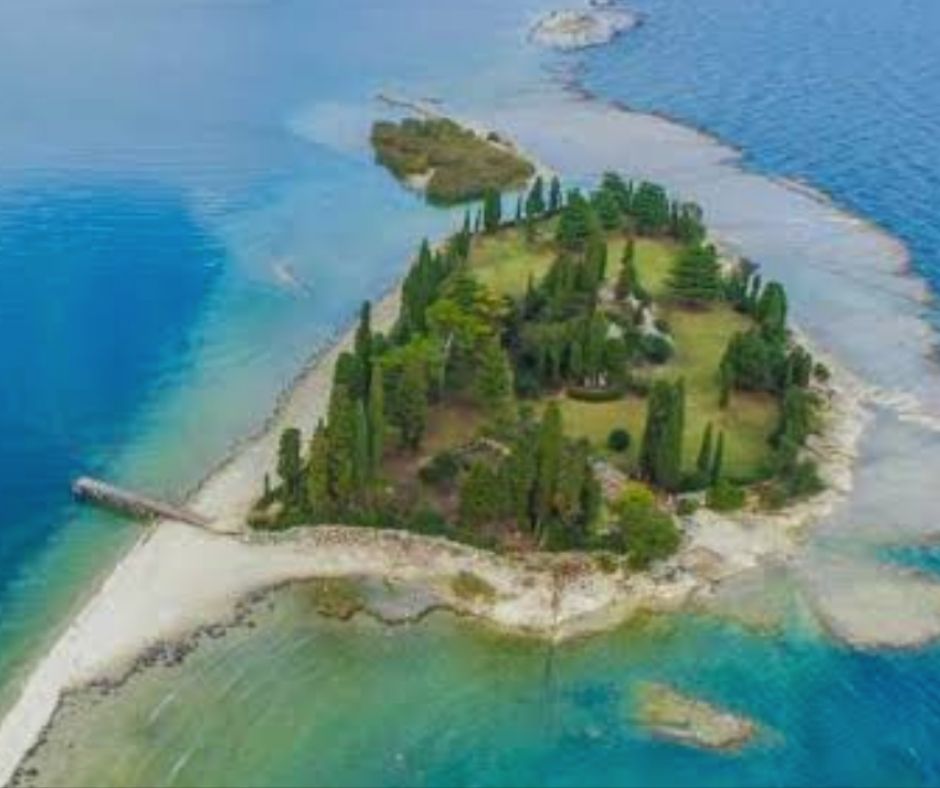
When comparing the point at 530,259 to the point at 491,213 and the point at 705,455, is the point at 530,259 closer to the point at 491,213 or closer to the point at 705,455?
the point at 491,213

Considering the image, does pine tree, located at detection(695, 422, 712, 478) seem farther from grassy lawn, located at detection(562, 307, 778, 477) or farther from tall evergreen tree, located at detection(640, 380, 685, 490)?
grassy lawn, located at detection(562, 307, 778, 477)

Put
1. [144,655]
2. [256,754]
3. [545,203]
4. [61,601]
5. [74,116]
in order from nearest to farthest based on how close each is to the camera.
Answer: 1. [256,754]
2. [144,655]
3. [61,601]
4. [545,203]
5. [74,116]

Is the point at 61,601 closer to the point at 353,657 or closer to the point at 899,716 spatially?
the point at 353,657

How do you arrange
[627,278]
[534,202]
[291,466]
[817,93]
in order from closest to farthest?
[291,466] < [627,278] < [534,202] < [817,93]

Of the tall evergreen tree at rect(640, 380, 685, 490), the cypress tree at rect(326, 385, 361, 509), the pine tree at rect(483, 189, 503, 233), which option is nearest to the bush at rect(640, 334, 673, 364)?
the tall evergreen tree at rect(640, 380, 685, 490)

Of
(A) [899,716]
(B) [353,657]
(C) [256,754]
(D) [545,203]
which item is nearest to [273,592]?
(B) [353,657]

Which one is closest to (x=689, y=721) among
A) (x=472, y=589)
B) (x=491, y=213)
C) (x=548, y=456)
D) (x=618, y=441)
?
(x=472, y=589)

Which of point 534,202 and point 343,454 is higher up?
point 534,202
